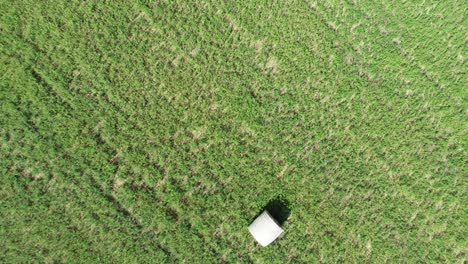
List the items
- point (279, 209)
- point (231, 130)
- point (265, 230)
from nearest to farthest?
point (265, 230) < point (279, 209) < point (231, 130)

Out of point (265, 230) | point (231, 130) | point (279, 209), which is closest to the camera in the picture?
point (265, 230)

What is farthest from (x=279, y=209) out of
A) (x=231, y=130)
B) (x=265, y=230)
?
(x=231, y=130)

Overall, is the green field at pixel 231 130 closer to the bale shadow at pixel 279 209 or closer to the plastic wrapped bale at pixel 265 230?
the bale shadow at pixel 279 209

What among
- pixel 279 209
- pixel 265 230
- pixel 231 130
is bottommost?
pixel 265 230

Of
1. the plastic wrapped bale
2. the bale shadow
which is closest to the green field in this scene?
the bale shadow

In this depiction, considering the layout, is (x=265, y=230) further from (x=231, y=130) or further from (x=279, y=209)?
(x=231, y=130)

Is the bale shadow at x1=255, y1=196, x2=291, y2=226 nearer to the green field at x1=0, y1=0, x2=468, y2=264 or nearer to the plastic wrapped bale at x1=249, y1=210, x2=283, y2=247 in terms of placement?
the green field at x1=0, y1=0, x2=468, y2=264

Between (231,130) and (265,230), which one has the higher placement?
(231,130)

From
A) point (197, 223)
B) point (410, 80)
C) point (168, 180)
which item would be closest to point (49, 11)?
point (168, 180)
